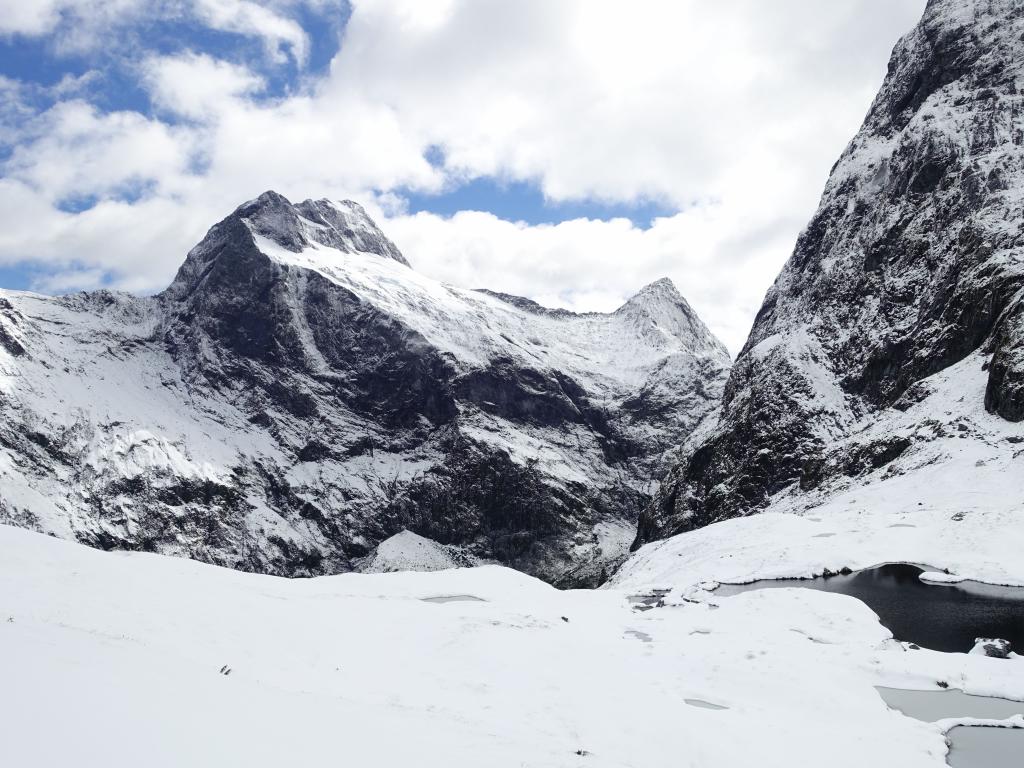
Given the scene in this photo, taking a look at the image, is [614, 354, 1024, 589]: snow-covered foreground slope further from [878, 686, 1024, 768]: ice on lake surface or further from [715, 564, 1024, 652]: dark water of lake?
[878, 686, 1024, 768]: ice on lake surface

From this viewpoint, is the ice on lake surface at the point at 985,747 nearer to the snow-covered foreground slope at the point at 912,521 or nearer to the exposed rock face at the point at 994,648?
the exposed rock face at the point at 994,648

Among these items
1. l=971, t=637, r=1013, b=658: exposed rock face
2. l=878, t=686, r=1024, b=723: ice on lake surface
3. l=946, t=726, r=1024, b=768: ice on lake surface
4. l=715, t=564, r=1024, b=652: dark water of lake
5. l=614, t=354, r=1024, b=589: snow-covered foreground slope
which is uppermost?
l=614, t=354, r=1024, b=589: snow-covered foreground slope

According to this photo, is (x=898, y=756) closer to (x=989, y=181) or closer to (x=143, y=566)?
(x=143, y=566)

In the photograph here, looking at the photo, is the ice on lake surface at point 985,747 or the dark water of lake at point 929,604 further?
the dark water of lake at point 929,604

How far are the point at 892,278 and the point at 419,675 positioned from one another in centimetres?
13553

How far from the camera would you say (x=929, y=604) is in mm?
41531

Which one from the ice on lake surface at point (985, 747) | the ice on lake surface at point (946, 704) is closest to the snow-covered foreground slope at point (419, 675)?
the ice on lake surface at point (985, 747)

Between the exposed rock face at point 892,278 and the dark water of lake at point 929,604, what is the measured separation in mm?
58878

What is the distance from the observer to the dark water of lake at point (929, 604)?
35.4 m

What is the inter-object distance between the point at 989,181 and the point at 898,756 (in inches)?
5129

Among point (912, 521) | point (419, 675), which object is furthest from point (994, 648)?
point (912, 521)

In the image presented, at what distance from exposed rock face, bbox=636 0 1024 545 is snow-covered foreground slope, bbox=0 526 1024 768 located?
7994 centimetres

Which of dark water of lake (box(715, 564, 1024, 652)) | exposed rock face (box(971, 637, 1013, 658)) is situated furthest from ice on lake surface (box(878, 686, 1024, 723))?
dark water of lake (box(715, 564, 1024, 652))

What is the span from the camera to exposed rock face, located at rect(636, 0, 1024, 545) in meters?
112
